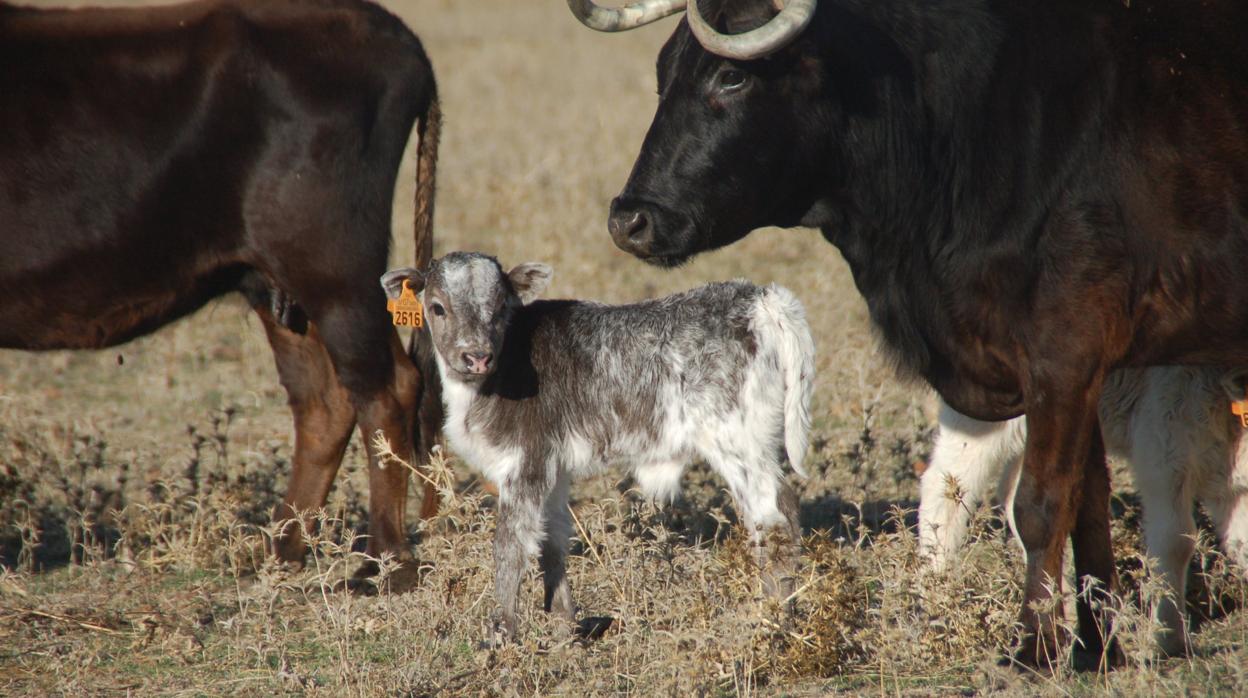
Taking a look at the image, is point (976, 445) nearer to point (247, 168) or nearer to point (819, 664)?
point (819, 664)

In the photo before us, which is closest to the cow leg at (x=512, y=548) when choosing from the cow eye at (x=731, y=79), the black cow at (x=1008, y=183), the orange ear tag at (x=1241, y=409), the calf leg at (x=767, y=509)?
the calf leg at (x=767, y=509)

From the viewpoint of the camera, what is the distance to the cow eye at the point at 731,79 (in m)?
5.23

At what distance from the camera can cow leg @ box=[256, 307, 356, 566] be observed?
22.6 feet

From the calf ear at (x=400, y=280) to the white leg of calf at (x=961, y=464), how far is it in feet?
7.46

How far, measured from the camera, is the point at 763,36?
4.97m

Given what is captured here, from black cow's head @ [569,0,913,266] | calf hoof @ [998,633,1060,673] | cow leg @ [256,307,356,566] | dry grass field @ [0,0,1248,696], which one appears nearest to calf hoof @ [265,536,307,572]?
cow leg @ [256,307,356,566]

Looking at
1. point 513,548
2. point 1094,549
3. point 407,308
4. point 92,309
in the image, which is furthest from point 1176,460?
point 92,309

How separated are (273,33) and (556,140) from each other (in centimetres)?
1013

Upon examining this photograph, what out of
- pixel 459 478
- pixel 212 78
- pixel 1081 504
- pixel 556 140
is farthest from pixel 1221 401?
pixel 556 140

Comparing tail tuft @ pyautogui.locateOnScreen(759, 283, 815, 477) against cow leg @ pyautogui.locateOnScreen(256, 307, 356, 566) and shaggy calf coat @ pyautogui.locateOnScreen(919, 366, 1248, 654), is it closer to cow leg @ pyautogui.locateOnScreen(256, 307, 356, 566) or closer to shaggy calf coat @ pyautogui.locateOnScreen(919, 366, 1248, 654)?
shaggy calf coat @ pyautogui.locateOnScreen(919, 366, 1248, 654)

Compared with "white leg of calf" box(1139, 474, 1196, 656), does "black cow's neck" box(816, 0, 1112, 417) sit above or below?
above

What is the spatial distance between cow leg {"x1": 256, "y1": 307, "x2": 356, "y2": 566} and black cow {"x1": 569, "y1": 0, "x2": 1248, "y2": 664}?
2.20 m

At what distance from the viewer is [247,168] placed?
20.4ft

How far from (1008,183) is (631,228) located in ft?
4.32
